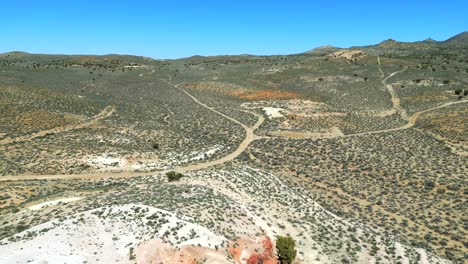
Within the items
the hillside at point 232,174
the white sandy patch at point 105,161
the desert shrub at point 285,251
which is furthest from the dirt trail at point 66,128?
the desert shrub at point 285,251

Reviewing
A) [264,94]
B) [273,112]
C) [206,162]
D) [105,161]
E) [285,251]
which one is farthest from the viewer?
[264,94]

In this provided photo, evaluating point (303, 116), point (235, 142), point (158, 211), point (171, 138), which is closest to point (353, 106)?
point (303, 116)

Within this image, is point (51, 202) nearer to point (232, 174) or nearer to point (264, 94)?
point (232, 174)

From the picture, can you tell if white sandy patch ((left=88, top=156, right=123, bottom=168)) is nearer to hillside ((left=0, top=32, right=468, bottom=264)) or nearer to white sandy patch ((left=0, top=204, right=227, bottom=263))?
hillside ((left=0, top=32, right=468, bottom=264))

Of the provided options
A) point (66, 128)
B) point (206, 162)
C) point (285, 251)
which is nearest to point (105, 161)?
point (206, 162)

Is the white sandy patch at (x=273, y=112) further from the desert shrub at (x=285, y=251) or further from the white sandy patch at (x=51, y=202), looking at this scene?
the desert shrub at (x=285, y=251)

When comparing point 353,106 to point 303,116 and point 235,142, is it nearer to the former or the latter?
point 303,116
